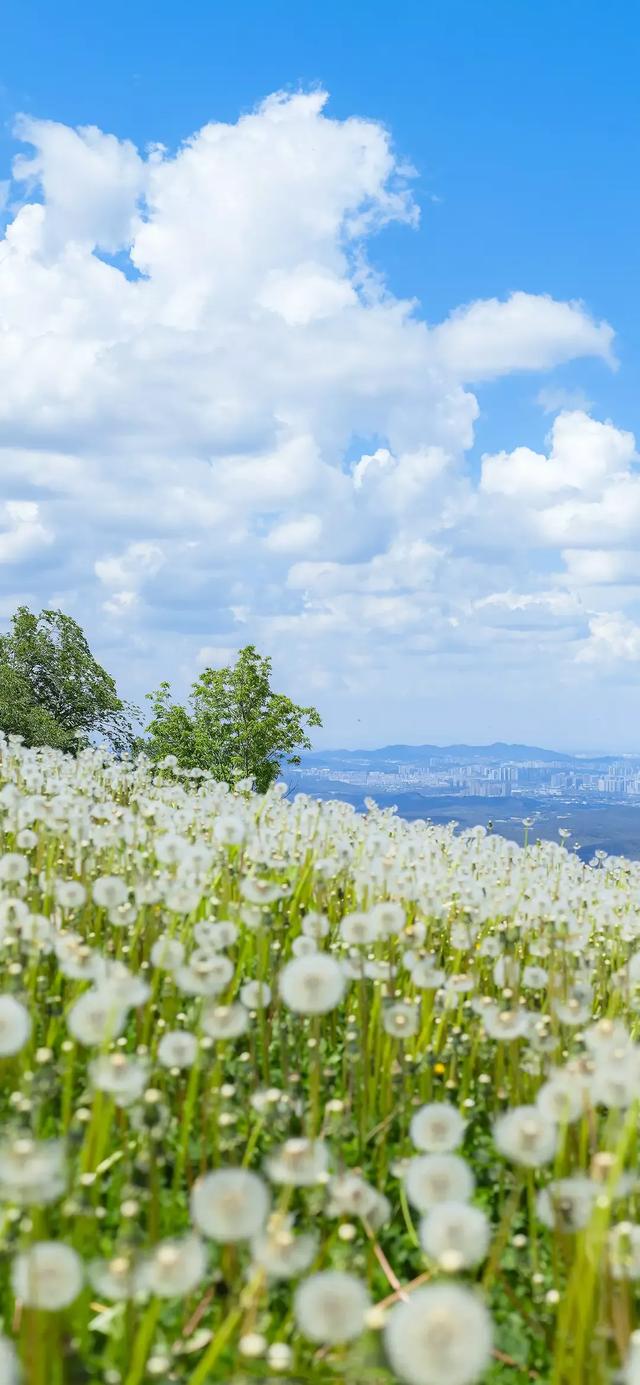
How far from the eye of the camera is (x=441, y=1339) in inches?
71.7

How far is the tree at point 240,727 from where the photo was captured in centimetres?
5453

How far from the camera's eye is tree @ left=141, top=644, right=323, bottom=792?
5453 centimetres

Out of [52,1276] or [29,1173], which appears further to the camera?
[29,1173]

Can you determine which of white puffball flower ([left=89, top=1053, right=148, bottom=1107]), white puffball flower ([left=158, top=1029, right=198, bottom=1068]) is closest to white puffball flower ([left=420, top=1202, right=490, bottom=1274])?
white puffball flower ([left=89, top=1053, right=148, bottom=1107])

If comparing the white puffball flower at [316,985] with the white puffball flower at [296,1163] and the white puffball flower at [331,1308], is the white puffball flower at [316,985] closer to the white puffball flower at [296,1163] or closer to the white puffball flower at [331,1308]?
the white puffball flower at [296,1163]

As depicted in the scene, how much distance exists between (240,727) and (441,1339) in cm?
5392

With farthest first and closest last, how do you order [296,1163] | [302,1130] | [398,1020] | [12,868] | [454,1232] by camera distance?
[12,868]
[302,1130]
[398,1020]
[296,1163]
[454,1232]

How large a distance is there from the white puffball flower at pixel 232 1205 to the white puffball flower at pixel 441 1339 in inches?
19.1

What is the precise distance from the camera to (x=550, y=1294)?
11.0 ft

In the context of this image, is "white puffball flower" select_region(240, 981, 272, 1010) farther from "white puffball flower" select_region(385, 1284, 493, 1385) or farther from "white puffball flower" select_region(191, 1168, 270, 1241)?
"white puffball flower" select_region(385, 1284, 493, 1385)

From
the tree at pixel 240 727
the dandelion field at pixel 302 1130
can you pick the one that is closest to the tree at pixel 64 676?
the tree at pixel 240 727

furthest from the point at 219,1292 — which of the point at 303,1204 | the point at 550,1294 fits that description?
the point at 550,1294

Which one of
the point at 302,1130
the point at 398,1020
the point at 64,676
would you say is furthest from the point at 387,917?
the point at 64,676

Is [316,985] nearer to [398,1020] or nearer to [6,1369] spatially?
[398,1020]
